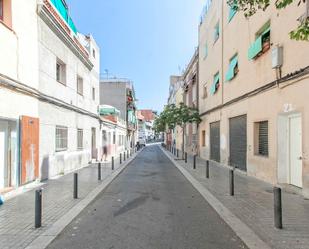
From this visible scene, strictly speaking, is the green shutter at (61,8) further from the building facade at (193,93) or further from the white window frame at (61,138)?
the building facade at (193,93)

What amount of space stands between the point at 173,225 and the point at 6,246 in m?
3.00

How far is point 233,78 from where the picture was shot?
53.2 feet

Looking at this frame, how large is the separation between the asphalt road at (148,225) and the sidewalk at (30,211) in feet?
1.66

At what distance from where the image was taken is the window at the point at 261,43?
1186 centimetres

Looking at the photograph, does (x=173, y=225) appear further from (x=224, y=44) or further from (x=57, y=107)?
(x=224, y=44)

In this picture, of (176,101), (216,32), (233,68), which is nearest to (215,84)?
(216,32)

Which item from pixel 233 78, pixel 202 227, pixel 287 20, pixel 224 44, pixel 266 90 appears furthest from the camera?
pixel 224 44

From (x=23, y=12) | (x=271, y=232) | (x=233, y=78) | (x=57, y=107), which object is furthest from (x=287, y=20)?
(x=57, y=107)

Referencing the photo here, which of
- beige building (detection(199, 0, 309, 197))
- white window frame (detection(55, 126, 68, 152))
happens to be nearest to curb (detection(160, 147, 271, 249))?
beige building (detection(199, 0, 309, 197))

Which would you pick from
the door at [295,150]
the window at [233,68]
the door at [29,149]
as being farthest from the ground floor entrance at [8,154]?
the window at [233,68]

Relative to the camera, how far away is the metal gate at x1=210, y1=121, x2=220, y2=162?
65.2 feet

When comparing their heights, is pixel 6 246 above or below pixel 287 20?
below

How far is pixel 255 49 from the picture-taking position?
12.5 metres

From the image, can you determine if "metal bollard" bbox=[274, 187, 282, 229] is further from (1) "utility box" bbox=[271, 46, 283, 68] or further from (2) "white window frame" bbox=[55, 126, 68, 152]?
(2) "white window frame" bbox=[55, 126, 68, 152]
